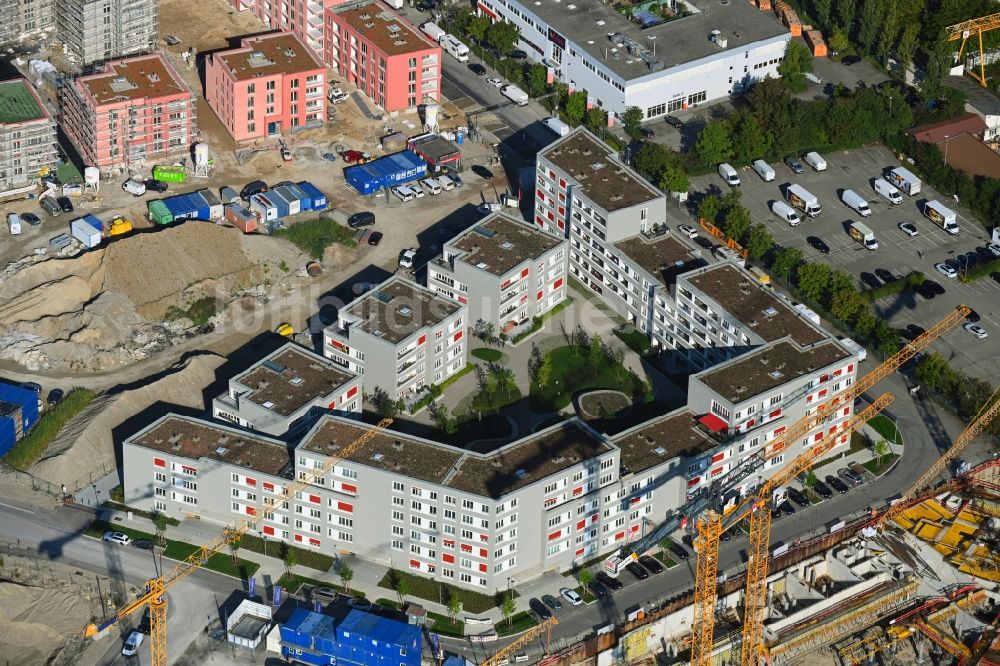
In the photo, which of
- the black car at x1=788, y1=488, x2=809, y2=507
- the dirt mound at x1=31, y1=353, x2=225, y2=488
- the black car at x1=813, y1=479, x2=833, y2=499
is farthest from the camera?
the black car at x1=813, y1=479, x2=833, y2=499

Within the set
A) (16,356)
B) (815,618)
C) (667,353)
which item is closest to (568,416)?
(667,353)

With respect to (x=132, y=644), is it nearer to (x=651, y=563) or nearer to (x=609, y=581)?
(x=609, y=581)

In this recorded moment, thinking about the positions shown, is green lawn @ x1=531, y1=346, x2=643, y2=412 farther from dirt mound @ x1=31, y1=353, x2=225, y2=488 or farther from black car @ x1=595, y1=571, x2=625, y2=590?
dirt mound @ x1=31, y1=353, x2=225, y2=488

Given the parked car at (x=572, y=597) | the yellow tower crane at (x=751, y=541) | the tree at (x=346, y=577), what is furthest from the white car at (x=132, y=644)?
the yellow tower crane at (x=751, y=541)

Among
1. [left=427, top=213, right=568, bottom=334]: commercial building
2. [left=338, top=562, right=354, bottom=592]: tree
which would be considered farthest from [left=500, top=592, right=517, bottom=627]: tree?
[left=427, top=213, right=568, bottom=334]: commercial building

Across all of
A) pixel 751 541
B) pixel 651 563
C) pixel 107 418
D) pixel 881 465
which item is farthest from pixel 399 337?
pixel 881 465

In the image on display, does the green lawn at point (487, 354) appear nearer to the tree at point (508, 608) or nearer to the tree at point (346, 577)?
the tree at point (346, 577)

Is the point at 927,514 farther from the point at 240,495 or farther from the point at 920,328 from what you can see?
the point at 240,495
